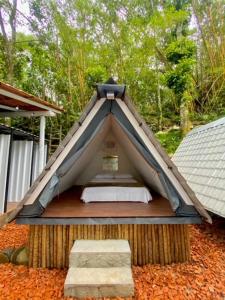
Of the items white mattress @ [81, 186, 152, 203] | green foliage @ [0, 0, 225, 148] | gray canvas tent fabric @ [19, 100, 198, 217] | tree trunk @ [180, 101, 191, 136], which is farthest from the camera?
tree trunk @ [180, 101, 191, 136]

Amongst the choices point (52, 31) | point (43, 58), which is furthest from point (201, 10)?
point (43, 58)

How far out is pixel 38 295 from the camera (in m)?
1.89

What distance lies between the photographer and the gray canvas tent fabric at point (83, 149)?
7.91 feet

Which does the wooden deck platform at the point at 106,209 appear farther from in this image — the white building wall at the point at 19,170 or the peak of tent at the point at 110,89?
the white building wall at the point at 19,170

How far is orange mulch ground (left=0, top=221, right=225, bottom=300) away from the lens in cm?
190

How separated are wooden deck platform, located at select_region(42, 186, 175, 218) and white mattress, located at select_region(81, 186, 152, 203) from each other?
11 centimetres

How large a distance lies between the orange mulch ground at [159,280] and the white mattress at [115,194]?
1068 mm

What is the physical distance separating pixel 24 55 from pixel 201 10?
25.2 ft

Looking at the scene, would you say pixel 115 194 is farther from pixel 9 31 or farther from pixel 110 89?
pixel 9 31

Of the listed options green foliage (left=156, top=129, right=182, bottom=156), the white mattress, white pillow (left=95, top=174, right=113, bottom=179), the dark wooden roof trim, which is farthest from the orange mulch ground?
green foliage (left=156, top=129, right=182, bottom=156)

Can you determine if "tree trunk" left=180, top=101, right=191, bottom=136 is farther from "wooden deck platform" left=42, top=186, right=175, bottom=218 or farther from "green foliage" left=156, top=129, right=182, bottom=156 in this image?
"wooden deck platform" left=42, top=186, right=175, bottom=218

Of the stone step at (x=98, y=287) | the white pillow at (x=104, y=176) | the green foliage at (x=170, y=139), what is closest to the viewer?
the stone step at (x=98, y=287)

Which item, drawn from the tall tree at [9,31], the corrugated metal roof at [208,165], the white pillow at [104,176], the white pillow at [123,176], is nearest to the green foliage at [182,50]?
the corrugated metal roof at [208,165]

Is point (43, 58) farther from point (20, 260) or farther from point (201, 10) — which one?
point (20, 260)
